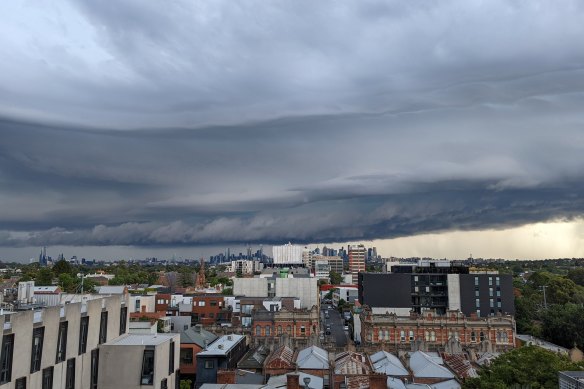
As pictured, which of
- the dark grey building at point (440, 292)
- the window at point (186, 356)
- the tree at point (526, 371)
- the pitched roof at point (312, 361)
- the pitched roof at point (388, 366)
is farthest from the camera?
the dark grey building at point (440, 292)

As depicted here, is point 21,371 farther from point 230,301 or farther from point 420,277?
point 420,277

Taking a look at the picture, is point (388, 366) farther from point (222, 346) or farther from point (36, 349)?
point (36, 349)

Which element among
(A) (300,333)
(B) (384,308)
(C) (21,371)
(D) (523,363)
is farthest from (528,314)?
(C) (21,371)

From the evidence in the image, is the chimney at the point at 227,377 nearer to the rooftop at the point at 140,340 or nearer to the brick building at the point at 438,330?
the rooftop at the point at 140,340

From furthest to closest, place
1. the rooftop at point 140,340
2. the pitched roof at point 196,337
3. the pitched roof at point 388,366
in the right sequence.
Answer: the pitched roof at point 196,337, the pitched roof at point 388,366, the rooftop at point 140,340

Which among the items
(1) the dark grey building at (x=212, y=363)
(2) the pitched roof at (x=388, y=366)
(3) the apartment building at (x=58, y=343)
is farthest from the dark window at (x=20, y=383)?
(2) the pitched roof at (x=388, y=366)

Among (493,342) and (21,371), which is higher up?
A: (21,371)

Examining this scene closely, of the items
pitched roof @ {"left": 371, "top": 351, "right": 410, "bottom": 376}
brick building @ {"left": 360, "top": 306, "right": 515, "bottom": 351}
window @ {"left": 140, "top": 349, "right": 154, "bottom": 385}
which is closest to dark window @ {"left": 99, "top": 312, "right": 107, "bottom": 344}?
window @ {"left": 140, "top": 349, "right": 154, "bottom": 385}
